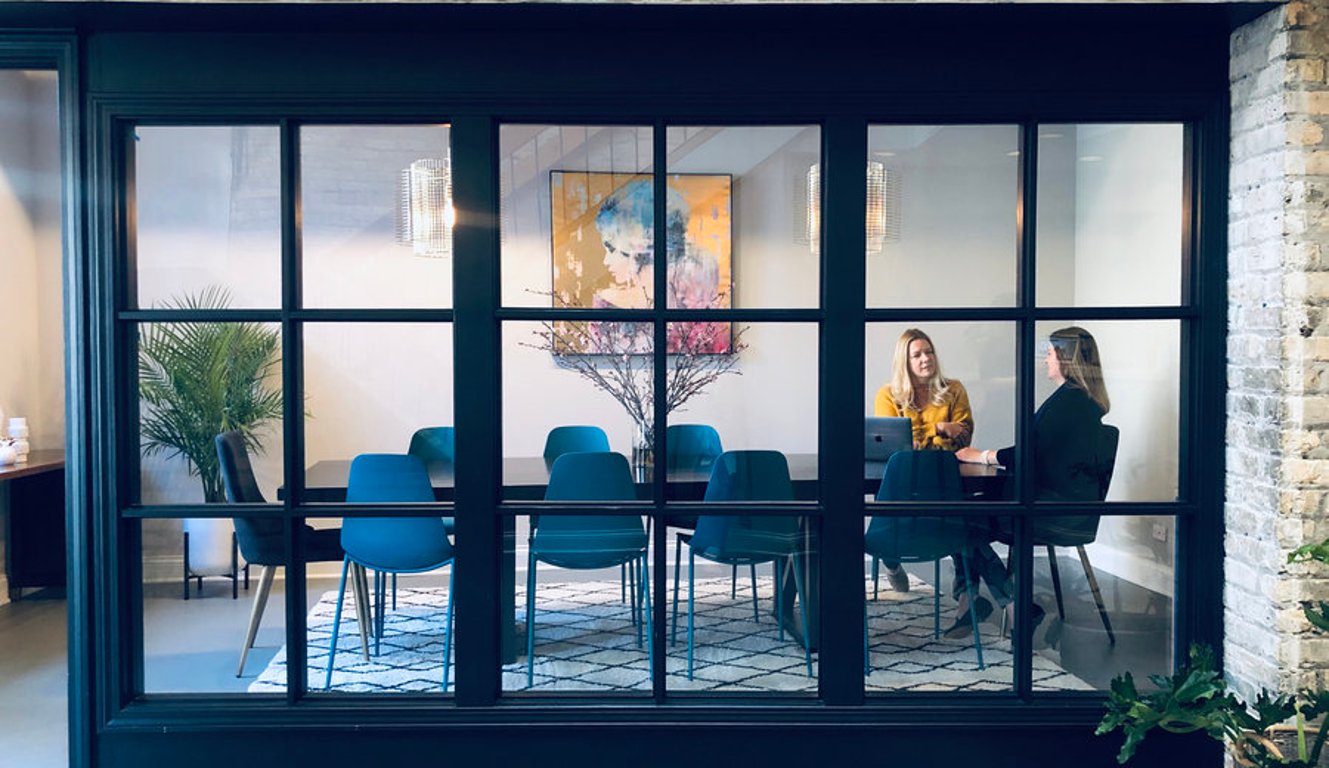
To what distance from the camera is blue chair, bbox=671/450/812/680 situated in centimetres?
305

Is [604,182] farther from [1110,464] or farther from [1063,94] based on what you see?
[1110,464]

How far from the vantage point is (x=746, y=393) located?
302 centimetres

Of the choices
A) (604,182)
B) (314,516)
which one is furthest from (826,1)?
(314,516)

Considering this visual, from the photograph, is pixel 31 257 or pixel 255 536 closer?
pixel 255 536

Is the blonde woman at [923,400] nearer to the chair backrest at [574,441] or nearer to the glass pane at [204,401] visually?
the chair backrest at [574,441]

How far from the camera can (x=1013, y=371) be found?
304 cm

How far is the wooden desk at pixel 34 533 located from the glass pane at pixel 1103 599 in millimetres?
4937

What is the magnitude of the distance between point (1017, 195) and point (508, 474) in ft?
5.57

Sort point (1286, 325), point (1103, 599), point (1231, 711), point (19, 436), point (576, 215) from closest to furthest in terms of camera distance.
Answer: point (1231, 711) < point (1286, 325) < point (576, 215) < point (1103, 599) < point (19, 436)

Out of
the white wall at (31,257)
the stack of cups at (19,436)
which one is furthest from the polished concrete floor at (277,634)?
the white wall at (31,257)

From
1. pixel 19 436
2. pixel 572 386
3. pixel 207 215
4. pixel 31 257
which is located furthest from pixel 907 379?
pixel 31 257

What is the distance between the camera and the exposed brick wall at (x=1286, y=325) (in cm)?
270

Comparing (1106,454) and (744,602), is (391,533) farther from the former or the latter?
(1106,454)

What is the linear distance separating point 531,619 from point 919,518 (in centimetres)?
118
